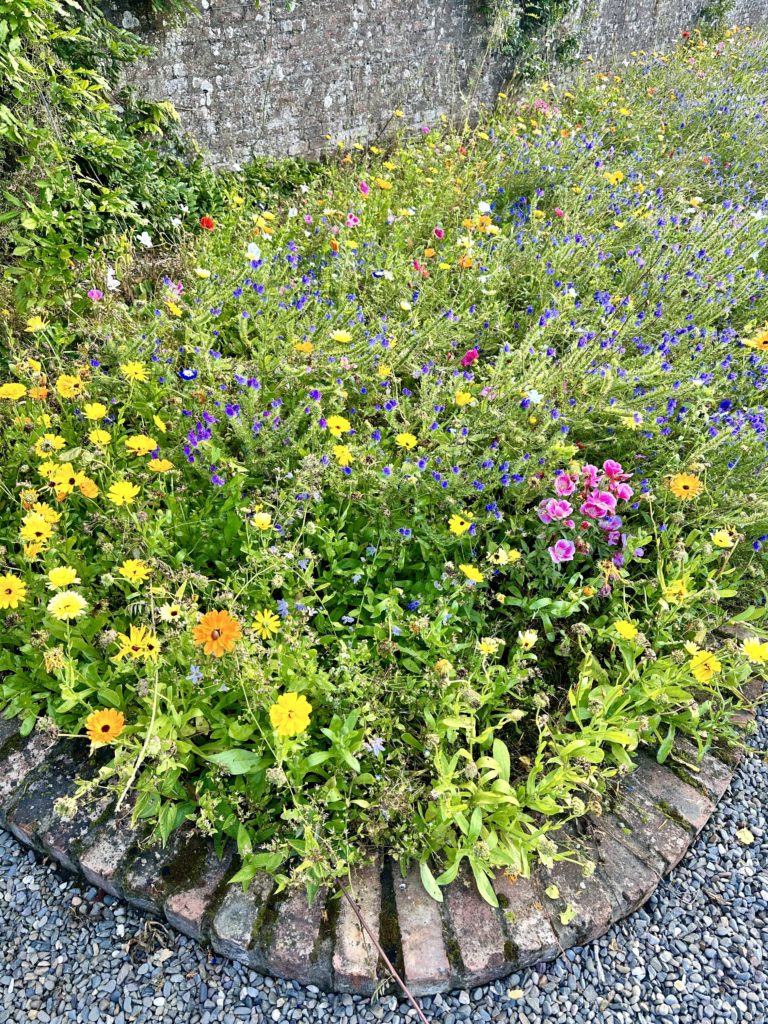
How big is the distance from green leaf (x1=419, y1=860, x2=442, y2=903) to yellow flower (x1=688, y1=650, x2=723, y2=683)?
1.02m

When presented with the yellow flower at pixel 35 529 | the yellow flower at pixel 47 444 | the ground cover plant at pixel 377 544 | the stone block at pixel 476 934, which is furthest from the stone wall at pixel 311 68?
the stone block at pixel 476 934

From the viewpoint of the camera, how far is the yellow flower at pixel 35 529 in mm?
1892

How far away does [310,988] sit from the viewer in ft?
5.67

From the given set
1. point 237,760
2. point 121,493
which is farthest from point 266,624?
point 121,493

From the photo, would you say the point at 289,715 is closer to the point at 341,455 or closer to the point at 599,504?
the point at 341,455

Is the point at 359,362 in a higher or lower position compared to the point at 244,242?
lower

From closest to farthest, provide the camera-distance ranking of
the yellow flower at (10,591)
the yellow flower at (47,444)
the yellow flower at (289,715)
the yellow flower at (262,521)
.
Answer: the yellow flower at (289,715), the yellow flower at (10,591), the yellow flower at (262,521), the yellow flower at (47,444)

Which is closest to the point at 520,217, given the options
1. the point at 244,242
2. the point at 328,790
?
the point at 244,242

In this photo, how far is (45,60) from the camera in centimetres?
336

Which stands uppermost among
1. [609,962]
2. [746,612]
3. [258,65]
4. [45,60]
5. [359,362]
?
[258,65]

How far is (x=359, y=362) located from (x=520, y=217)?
7.84 feet

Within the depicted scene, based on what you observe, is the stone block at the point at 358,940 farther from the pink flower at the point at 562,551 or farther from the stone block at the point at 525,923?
the pink flower at the point at 562,551

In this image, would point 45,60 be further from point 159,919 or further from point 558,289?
point 159,919

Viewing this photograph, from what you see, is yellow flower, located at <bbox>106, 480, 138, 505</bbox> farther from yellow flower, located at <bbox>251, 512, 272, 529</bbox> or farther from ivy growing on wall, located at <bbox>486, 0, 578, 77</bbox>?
ivy growing on wall, located at <bbox>486, 0, 578, 77</bbox>
